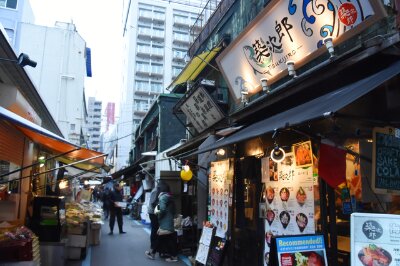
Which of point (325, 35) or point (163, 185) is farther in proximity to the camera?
point (163, 185)

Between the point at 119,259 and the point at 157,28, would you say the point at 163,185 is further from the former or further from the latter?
the point at 157,28

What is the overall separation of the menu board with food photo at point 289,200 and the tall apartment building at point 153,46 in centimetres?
5877

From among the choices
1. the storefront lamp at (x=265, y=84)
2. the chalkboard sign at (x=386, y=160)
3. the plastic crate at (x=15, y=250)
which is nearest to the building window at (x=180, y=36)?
the storefront lamp at (x=265, y=84)

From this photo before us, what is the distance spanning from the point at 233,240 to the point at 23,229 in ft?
16.3

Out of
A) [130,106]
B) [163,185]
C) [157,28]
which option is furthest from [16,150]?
[157,28]

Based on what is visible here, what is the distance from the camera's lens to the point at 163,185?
11727 millimetres

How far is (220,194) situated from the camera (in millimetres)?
9938

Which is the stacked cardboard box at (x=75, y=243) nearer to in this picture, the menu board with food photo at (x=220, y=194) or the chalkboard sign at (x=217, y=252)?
the menu board with food photo at (x=220, y=194)

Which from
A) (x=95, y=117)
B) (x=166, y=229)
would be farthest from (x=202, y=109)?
(x=95, y=117)

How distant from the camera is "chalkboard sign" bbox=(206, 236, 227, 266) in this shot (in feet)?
25.9

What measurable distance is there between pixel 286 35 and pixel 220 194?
4.89 m

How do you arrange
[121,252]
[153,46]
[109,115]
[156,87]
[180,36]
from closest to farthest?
1. [121,252]
2. [156,87]
3. [153,46]
4. [180,36]
5. [109,115]

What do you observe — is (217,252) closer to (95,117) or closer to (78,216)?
(78,216)

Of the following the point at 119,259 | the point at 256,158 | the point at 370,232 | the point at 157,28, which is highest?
the point at 157,28
